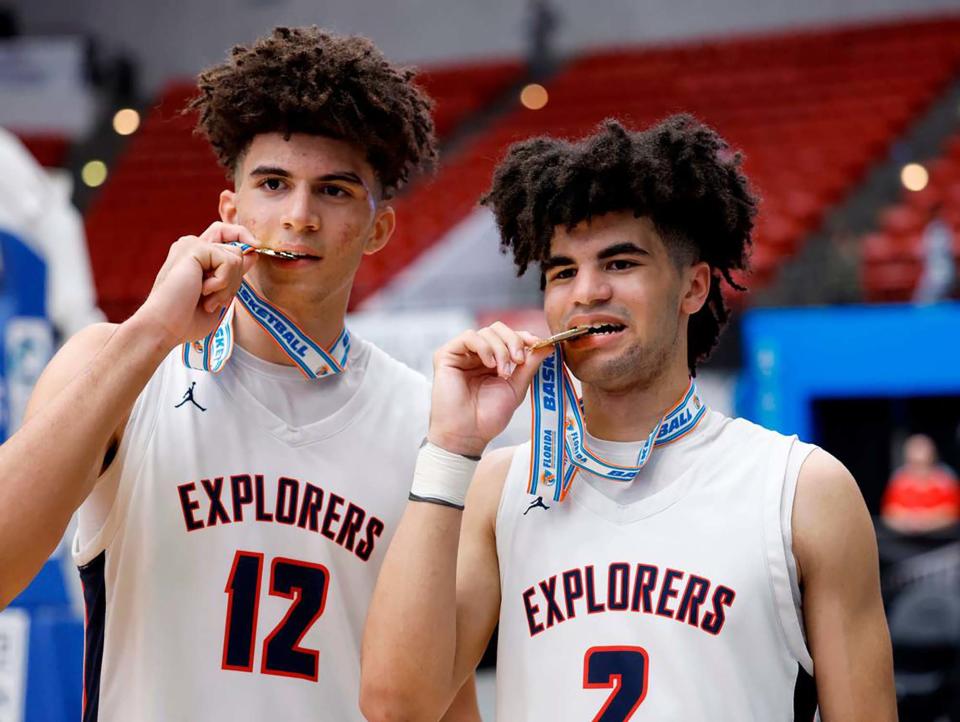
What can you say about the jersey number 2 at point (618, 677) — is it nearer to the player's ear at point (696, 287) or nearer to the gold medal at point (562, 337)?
the gold medal at point (562, 337)

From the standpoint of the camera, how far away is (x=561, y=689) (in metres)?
2.46

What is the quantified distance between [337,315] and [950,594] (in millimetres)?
4391

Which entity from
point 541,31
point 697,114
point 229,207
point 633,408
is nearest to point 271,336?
point 229,207

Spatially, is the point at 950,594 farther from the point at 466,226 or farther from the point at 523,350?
the point at 466,226

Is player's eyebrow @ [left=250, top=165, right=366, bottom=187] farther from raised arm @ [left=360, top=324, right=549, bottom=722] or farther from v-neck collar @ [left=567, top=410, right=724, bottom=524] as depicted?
v-neck collar @ [left=567, top=410, right=724, bottom=524]

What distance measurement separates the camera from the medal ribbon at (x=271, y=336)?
8.93 ft

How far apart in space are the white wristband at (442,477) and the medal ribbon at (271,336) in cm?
45

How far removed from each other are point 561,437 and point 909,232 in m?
9.10

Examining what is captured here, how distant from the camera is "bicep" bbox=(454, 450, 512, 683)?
257cm

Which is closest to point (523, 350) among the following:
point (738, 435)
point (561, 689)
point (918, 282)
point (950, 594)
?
point (738, 435)

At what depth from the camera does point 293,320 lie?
111 inches

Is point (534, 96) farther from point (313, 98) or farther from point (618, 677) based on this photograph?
point (618, 677)

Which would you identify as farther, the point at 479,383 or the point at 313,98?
the point at 313,98

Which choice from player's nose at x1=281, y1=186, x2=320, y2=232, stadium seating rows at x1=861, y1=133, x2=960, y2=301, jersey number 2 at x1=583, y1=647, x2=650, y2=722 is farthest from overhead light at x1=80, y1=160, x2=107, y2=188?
jersey number 2 at x1=583, y1=647, x2=650, y2=722
